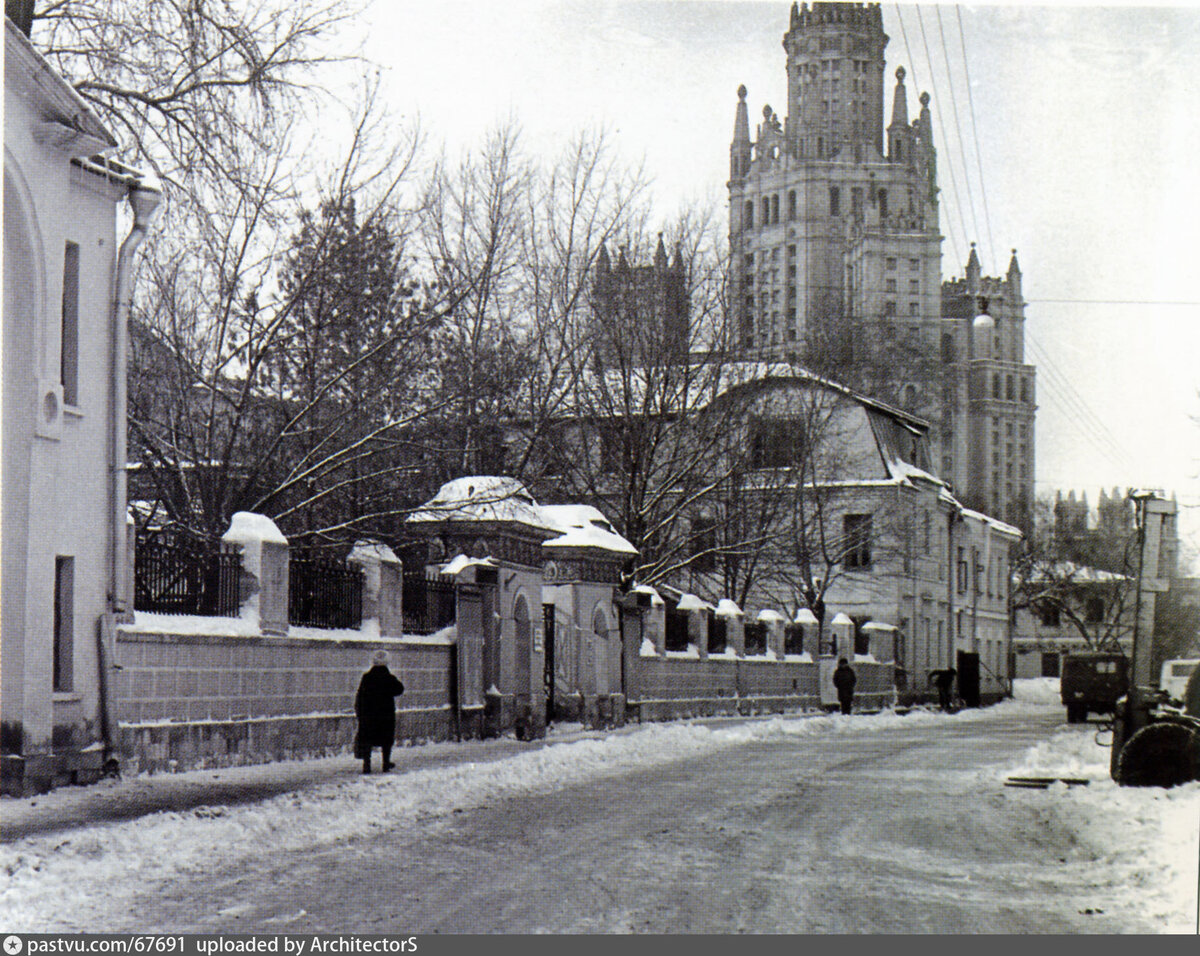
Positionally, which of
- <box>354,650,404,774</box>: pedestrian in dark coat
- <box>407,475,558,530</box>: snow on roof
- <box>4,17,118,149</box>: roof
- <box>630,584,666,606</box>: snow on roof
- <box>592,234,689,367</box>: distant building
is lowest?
<box>354,650,404,774</box>: pedestrian in dark coat

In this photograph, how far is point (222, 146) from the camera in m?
16.4

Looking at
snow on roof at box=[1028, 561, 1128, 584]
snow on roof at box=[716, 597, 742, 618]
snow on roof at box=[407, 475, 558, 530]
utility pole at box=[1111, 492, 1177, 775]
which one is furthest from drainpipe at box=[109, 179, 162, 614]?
snow on roof at box=[1028, 561, 1128, 584]

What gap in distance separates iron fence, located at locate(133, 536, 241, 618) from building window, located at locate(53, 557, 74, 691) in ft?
3.46

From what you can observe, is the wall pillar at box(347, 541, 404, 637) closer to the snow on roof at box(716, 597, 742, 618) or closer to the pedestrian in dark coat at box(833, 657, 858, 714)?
the snow on roof at box(716, 597, 742, 618)

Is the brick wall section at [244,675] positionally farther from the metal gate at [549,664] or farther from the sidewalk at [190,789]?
the metal gate at [549,664]

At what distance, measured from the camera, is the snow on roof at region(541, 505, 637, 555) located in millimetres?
25359

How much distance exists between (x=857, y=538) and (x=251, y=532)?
3248 centimetres

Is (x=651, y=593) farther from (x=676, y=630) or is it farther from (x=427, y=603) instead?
(x=427, y=603)

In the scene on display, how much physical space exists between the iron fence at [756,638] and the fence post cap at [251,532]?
2107 centimetres

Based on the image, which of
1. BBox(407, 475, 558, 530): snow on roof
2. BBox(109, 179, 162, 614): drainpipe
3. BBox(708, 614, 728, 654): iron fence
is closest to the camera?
BBox(109, 179, 162, 614): drainpipe

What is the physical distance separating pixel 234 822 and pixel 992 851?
5277 mm

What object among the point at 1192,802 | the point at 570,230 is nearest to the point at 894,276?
the point at 570,230

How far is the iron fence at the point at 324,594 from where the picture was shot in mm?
17984
